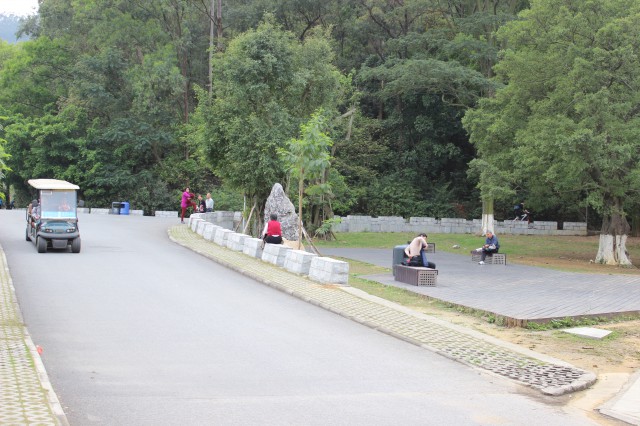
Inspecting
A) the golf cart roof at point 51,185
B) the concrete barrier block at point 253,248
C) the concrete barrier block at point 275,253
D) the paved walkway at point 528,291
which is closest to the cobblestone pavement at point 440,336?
the concrete barrier block at point 275,253

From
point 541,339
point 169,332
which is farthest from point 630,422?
point 169,332

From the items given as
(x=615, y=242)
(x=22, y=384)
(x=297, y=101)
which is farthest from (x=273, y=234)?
(x=615, y=242)

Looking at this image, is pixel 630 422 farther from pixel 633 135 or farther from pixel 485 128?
pixel 485 128

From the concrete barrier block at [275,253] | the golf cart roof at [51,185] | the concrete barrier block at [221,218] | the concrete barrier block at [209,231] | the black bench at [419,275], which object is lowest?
the black bench at [419,275]

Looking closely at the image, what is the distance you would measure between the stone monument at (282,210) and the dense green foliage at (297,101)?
221cm

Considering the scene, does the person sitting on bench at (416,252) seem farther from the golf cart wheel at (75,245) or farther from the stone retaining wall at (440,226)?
the stone retaining wall at (440,226)

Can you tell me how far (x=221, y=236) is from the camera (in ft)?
93.4

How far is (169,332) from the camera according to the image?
42.1 ft

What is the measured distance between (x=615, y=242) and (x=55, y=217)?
2277 centimetres

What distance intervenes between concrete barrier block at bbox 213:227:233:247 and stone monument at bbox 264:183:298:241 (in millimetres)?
2547

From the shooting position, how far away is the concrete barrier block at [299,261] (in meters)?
21.0

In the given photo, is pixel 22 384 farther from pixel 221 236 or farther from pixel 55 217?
pixel 221 236

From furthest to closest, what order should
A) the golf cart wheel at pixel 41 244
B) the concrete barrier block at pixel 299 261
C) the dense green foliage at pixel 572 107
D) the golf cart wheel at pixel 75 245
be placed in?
the dense green foliage at pixel 572 107
the golf cart wheel at pixel 75 245
the golf cart wheel at pixel 41 244
the concrete barrier block at pixel 299 261

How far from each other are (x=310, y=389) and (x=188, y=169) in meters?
48.1
